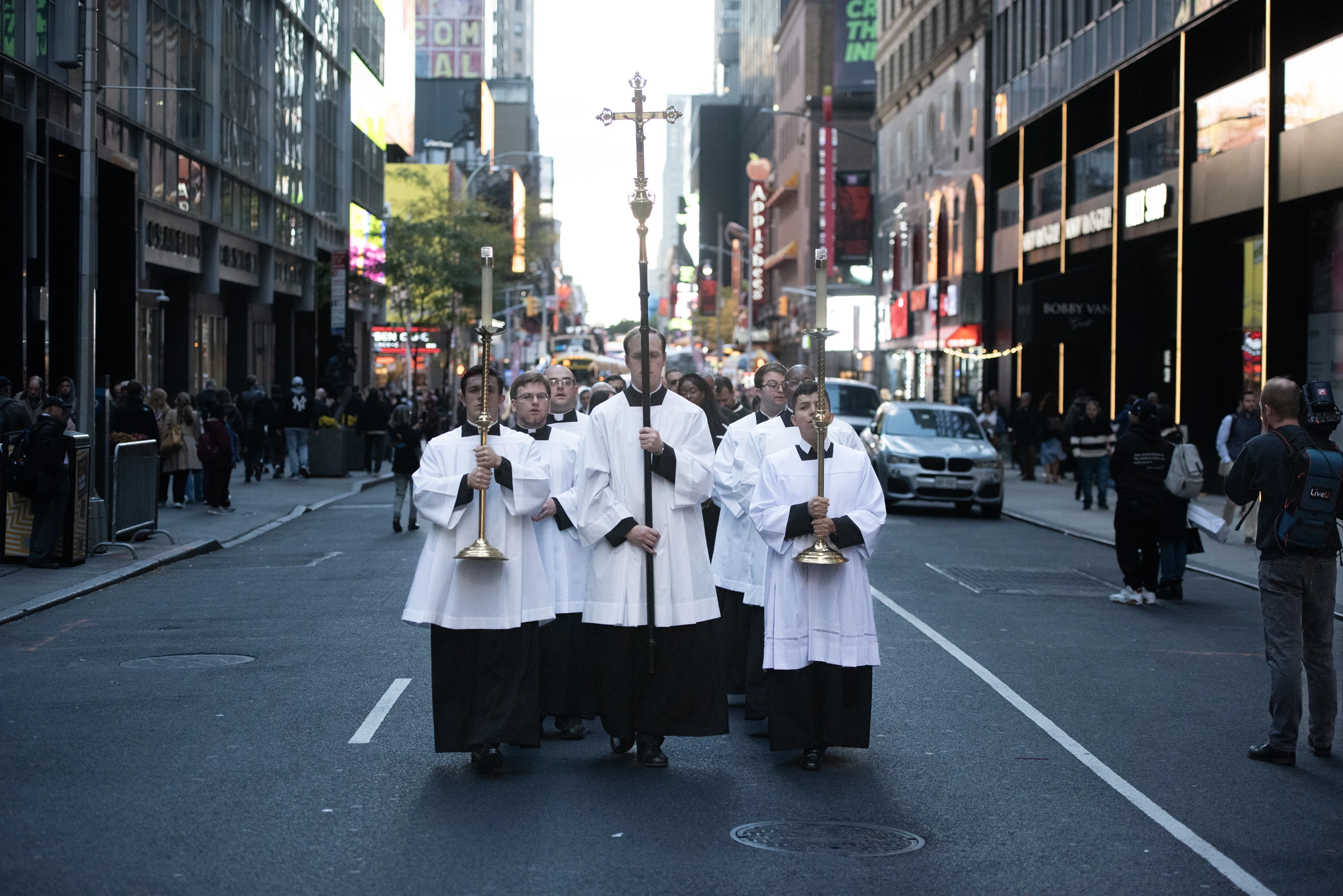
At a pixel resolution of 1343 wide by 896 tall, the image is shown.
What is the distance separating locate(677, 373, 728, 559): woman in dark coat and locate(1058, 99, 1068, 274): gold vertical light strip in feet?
85.1

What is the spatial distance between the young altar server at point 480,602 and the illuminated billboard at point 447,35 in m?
128

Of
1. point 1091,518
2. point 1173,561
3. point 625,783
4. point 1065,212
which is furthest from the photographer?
point 1065,212

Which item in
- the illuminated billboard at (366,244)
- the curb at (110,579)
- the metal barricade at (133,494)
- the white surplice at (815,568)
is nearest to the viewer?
the white surplice at (815,568)

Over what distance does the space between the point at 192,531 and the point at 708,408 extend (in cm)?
1156

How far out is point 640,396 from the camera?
24.7 feet

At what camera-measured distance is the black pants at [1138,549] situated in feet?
46.0

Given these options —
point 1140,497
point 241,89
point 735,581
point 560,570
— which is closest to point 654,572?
point 560,570

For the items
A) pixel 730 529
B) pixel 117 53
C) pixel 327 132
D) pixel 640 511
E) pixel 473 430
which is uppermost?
pixel 327 132

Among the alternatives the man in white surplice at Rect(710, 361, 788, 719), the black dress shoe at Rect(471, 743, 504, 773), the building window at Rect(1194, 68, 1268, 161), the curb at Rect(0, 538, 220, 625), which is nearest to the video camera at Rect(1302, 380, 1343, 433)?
the man in white surplice at Rect(710, 361, 788, 719)

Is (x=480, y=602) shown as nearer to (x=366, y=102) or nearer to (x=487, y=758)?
(x=487, y=758)

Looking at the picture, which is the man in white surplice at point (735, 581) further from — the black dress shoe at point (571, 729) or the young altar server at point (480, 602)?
the young altar server at point (480, 602)

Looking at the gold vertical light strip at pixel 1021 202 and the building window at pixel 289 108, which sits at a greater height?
the building window at pixel 289 108

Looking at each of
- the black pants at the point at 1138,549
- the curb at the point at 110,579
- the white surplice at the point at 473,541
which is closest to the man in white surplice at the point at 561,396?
the white surplice at the point at 473,541

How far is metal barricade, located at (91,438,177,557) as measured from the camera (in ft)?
56.5
